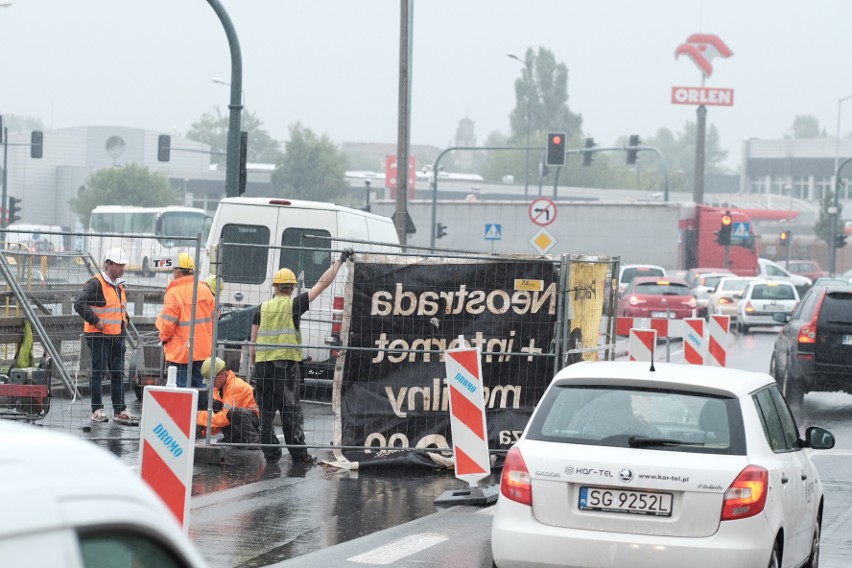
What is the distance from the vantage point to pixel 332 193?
12338 centimetres

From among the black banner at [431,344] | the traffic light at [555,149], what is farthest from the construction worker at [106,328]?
the traffic light at [555,149]

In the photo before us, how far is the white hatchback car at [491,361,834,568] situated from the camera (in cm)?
646

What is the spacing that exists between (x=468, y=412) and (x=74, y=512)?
27.0ft

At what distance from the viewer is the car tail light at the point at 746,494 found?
646cm

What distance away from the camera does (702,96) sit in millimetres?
116625

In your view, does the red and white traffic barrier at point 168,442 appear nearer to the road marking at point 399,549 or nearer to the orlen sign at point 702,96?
the road marking at point 399,549

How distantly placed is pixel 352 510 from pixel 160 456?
3.36 metres

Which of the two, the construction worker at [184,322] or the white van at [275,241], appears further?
the white van at [275,241]

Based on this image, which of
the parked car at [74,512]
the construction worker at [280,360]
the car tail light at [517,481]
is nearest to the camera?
the parked car at [74,512]

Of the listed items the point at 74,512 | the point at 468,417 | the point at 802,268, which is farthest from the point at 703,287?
the point at 74,512

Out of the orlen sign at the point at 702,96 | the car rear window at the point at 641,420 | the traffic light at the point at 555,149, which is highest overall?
the orlen sign at the point at 702,96

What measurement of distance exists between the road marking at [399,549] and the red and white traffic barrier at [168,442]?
5.59 feet

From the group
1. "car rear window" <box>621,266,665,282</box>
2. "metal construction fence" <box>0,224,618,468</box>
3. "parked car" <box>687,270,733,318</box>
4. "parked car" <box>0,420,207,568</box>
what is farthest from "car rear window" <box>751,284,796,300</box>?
"parked car" <box>0,420,207,568</box>

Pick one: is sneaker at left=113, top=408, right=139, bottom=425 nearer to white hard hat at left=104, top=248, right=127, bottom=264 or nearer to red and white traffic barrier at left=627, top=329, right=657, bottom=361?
white hard hat at left=104, top=248, right=127, bottom=264
